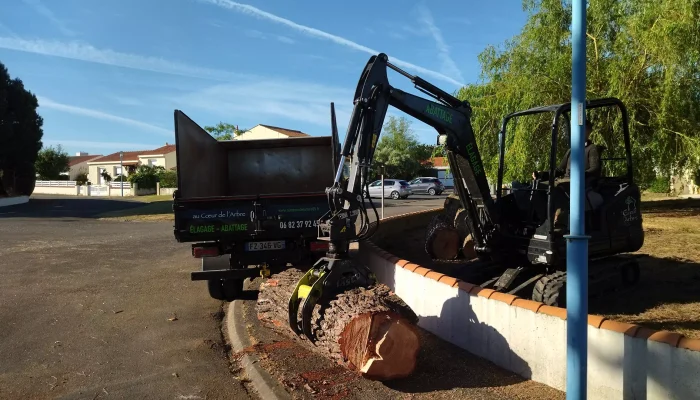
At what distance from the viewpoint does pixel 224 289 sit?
322 inches

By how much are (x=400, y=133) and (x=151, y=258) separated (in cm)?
5327

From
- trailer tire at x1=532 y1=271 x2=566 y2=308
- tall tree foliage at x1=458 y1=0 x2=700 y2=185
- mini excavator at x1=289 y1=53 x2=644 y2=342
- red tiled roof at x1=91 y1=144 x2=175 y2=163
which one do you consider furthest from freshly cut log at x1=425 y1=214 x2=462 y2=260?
red tiled roof at x1=91 y1=144 x2=175 y2=163

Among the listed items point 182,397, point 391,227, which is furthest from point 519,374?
point 391,227

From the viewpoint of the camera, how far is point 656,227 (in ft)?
43.6

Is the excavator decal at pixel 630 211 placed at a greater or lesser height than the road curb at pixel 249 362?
greater

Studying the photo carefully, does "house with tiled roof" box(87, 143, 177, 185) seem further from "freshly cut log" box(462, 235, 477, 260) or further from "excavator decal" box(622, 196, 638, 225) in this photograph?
"excavator decal" box(622, 196, 638, 225)

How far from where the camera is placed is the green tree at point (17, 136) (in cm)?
3525

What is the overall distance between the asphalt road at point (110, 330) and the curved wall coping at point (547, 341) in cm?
210

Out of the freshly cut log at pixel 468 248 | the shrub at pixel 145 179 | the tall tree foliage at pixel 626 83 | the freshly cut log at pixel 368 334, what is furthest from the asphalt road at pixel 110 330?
the shrub at pixel 145 179

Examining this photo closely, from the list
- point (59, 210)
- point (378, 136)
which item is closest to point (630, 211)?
point (378, 136)

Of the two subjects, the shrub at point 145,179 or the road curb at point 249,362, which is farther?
the shrub at point 145,179

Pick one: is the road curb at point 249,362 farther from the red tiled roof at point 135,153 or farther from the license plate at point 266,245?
the red tiled roof at point 135,153

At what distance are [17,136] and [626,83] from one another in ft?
120

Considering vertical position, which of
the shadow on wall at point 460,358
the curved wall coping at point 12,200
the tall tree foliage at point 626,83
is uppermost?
the tall tree foliage at point 626,83
